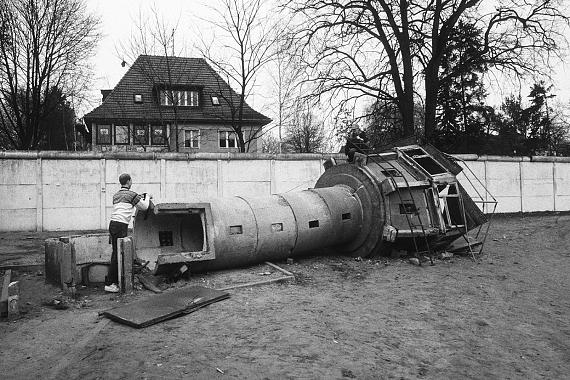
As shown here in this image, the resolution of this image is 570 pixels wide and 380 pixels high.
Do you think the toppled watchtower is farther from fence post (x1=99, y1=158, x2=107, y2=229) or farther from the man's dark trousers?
fence post (x1=99, y1=158, x2=107, y2=229)

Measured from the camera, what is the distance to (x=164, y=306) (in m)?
6.33

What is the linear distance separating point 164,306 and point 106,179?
993 centimetres

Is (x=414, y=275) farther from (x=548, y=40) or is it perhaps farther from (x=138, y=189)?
(x=548, y=40)

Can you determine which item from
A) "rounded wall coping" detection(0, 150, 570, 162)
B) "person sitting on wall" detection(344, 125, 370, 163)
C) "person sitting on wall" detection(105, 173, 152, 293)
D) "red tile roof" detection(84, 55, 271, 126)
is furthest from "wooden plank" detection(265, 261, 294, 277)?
"red tile roof" detection(84, 55, 271, 126)

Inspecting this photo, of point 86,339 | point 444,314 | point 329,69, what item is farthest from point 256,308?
point 329,69

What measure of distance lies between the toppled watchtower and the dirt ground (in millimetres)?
548

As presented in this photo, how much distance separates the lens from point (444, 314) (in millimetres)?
6766

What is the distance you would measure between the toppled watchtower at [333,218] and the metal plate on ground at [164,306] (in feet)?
2.91

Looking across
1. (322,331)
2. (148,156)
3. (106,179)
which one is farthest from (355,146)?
(106,179)

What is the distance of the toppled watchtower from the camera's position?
849cm

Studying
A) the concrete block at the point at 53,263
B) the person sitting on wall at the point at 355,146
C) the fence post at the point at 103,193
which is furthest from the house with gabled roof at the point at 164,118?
the concrete block at the point at 53,263

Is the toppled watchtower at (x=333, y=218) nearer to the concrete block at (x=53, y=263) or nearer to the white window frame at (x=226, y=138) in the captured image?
the concrete block at (x=53, y=263)

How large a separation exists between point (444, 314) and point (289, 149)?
1551 inches

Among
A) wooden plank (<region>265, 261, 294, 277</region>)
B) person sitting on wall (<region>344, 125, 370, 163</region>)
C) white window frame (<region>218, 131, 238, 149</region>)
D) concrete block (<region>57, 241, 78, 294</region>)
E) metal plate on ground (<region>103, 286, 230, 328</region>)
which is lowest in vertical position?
metal plate on ground (<region>103, 286, 230, 328</region>)
